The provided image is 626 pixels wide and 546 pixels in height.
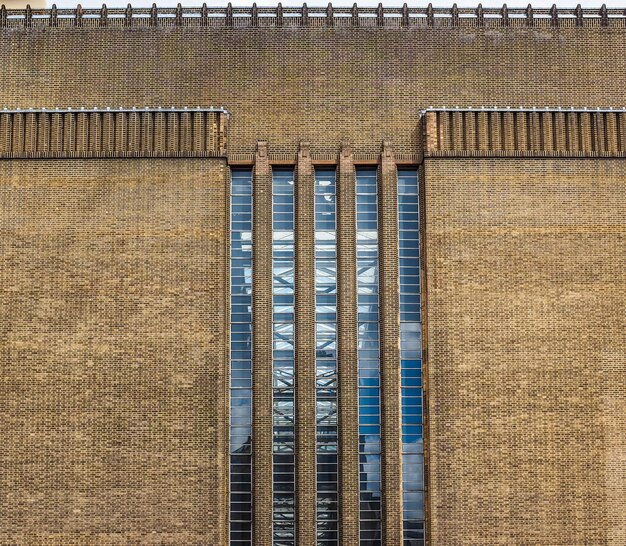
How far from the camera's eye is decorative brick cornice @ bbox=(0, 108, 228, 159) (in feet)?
82.2

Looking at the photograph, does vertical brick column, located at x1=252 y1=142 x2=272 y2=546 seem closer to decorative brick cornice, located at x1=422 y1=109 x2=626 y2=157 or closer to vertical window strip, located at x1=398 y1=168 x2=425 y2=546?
vertical window strip, located at x1=398 y1=168 x2=425 y2=546

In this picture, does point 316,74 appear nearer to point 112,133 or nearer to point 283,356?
point 112,133

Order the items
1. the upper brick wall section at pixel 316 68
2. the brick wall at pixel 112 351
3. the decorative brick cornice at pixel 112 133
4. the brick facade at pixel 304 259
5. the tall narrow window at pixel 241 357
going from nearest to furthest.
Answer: the brick wall at pixel 112 351 < the brick facade at pixel 304 259 < the tall narrow window at pixel 241 357 < the decorative brick cornice at pixel 112 133 < the upper brick wall section at pixel 316 68

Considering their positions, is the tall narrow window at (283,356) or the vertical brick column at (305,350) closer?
the vertical brick column at (305,350)

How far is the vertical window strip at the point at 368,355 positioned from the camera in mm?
24000

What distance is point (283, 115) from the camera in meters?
25.7

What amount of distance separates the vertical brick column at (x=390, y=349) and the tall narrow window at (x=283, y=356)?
253 cm

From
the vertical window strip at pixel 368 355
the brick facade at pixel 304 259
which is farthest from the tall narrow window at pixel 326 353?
the vertical window strip at pixel 368 355

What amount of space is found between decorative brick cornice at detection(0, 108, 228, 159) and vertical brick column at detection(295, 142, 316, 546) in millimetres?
2628

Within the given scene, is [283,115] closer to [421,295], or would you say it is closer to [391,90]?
[391,90]

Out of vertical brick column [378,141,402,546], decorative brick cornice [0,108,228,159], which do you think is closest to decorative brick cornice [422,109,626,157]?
vertical brick column [378,141,402,546]

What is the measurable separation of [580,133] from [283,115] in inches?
337

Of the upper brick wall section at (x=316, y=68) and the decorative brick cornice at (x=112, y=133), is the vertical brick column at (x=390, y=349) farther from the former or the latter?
the decorative brick cornice at (x=112, y=133)

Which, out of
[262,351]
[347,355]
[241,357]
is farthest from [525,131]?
[241,357]
